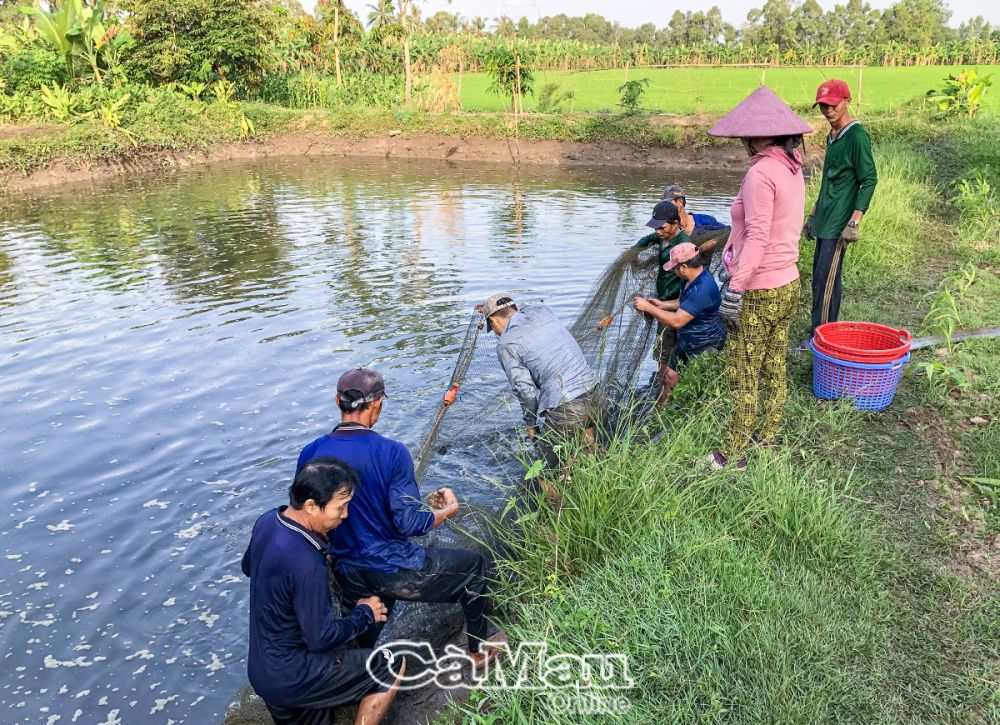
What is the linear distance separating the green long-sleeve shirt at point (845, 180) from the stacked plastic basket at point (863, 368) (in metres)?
0.93

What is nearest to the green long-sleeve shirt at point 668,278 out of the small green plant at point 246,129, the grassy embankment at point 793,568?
the grassy embankment at point 793,568

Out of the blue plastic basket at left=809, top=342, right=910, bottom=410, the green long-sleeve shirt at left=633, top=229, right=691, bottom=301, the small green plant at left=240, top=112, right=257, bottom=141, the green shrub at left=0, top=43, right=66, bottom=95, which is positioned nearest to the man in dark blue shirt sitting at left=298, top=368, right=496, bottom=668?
the blue plastic basket at left=809, top=342, right=910, bottom=410

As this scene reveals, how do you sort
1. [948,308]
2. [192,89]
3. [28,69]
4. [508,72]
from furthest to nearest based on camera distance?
[192,89], [508,72], [28,69], [948,308]

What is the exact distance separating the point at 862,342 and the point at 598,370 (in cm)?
189

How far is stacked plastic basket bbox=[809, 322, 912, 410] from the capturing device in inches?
179

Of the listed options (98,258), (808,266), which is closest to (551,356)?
(808,266)

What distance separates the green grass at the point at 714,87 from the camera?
24766 millimetres

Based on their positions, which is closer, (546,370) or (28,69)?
(546,370)

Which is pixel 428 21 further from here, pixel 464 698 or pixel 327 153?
pixel 464 698

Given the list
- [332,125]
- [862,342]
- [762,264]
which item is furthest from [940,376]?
[332,125]

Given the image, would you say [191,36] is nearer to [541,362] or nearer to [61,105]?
[61,105]

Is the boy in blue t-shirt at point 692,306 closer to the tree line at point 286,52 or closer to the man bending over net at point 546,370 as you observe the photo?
the man bending over net at point 546,370

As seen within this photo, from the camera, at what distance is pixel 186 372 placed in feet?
24.2

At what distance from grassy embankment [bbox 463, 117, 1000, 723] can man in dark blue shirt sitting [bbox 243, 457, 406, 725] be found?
59 cm
